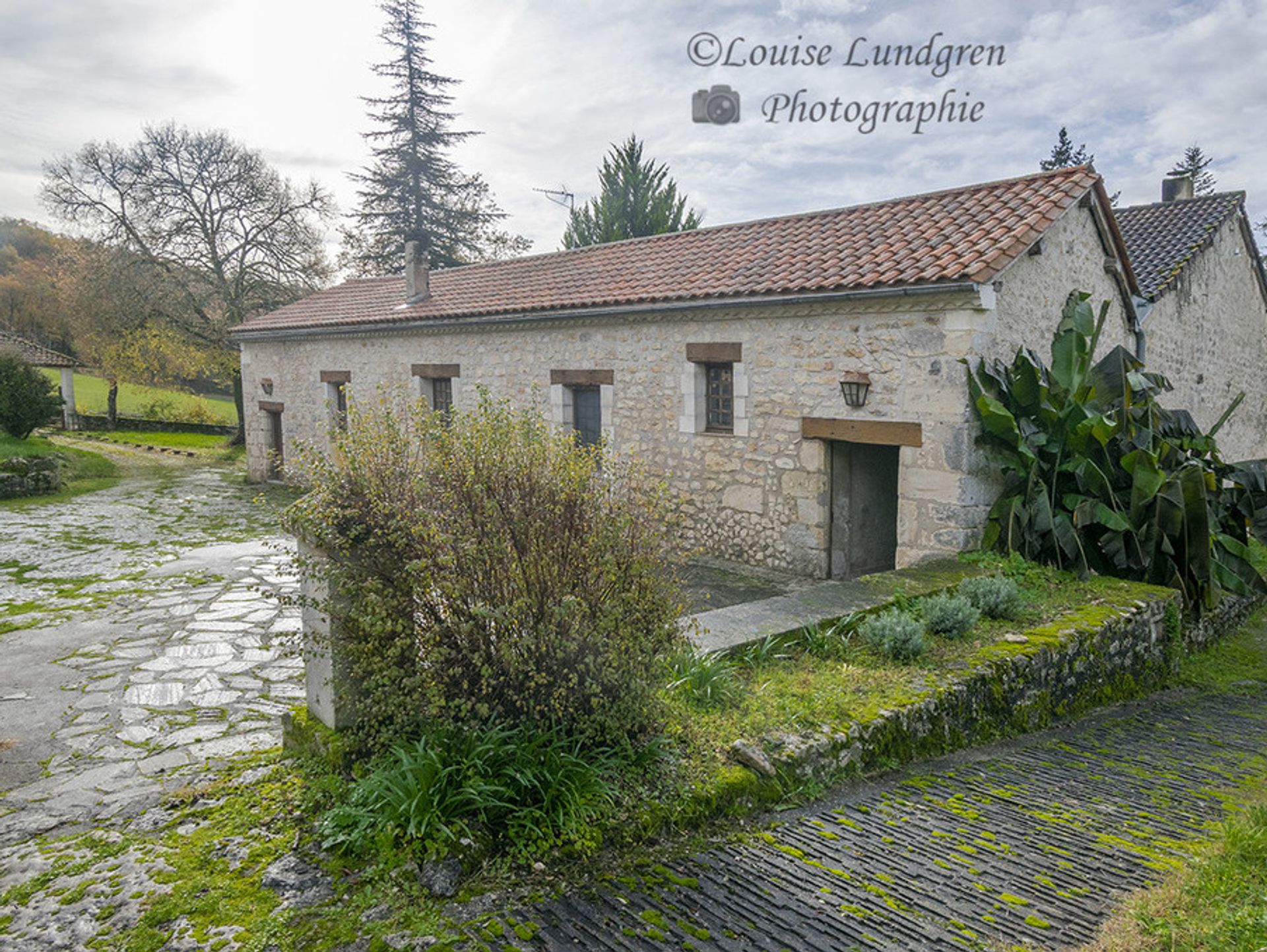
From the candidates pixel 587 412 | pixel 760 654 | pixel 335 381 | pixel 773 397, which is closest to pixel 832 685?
pixel 760 654

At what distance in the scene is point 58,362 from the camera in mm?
25797

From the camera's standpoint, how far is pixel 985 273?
7.55m

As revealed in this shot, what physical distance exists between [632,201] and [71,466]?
62.0 ft

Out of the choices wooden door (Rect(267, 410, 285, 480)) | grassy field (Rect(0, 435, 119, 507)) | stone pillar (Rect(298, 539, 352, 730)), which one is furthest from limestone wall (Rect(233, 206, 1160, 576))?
grassy field (Rect(0, 435, 119, 507))

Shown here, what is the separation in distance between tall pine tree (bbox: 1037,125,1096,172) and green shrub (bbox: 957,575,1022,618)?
27223 millimetres

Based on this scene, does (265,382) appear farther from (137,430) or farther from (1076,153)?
(1076,153)

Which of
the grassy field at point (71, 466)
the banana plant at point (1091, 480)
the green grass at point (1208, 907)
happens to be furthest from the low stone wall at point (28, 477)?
the green grass at point (1208, 907)

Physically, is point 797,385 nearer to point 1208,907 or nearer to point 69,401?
point 1208,907

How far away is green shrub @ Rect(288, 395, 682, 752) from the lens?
3432 millimetres

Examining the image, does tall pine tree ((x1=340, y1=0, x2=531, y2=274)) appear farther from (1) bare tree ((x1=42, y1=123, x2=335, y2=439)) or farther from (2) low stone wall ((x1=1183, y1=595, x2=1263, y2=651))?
(2) low stone wall ((x1=1183, y1=595, x2=1263, y2=651))

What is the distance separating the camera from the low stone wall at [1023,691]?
3.96 metres

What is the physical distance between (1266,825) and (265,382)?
19.2 meters

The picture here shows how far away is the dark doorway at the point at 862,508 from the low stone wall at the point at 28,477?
1485cm

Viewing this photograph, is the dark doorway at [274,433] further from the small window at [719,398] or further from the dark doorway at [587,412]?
the small window at [719,398]
